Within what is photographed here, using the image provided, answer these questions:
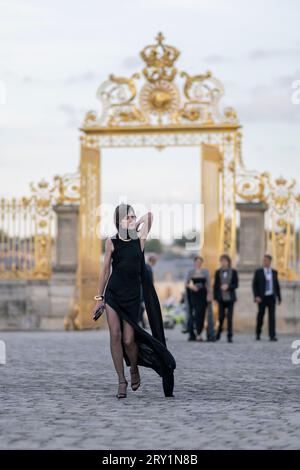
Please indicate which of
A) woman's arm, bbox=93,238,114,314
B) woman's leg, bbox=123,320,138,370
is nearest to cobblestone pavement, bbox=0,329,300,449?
woman's leg, bbox=123,320,138,370

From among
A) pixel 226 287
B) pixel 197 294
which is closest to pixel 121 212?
pixel 226 287

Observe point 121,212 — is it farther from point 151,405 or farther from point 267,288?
point 267,288

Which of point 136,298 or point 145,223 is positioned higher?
point 145,223

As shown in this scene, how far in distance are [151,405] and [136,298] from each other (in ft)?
4.30

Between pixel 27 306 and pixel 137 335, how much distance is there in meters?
14.1

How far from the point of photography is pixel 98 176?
24.3 metres

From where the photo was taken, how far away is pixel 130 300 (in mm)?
10680

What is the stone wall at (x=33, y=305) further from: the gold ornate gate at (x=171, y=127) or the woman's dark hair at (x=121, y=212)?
the woman's dark hair at (x=121, y=212)

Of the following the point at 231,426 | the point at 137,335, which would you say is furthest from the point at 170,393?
the point at 231,426

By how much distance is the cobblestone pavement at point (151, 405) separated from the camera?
25.0ft

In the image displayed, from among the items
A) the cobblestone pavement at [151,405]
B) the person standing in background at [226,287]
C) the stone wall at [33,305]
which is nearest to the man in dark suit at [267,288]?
the person standing in background at [226,287]

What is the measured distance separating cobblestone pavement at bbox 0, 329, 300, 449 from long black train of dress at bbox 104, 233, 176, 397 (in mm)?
392

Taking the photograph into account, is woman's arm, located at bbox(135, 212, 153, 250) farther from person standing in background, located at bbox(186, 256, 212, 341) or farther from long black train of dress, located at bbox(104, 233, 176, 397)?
person standing in background, located at bbox(186, 256, 212, 341)

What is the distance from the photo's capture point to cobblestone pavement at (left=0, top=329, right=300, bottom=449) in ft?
25.0
